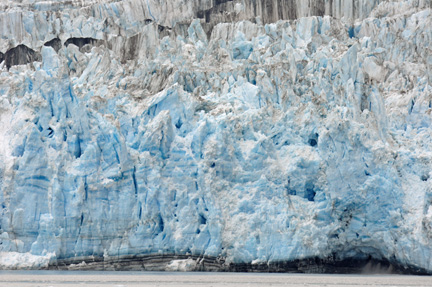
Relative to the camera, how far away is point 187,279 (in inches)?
576

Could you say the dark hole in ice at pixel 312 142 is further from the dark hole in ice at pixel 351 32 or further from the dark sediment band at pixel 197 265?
the dark hole in ice at pixel 351 32

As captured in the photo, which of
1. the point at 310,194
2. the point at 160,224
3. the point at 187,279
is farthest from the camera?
the point at 310,194

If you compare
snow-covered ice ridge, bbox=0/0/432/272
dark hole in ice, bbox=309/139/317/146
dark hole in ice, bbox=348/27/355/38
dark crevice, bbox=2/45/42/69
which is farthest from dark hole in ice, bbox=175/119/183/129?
dark hole in ice, bbox=348/27/355/38

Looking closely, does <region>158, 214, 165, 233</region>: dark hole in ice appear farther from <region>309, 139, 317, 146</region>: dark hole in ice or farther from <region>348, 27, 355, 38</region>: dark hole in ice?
<region>348, 27, 355, 38</region>: dark hole in ice

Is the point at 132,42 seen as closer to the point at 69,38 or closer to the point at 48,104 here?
the point at 69,38

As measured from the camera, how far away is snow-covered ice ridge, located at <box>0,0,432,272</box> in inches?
625

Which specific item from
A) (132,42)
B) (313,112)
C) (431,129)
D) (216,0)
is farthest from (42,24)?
(431,129)

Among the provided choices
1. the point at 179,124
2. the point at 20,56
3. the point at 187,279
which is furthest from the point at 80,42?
the point at 187,279

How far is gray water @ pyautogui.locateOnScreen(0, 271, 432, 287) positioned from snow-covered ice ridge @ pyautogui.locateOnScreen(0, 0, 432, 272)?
47cm

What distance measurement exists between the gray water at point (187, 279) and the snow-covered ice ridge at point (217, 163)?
474 millimetres

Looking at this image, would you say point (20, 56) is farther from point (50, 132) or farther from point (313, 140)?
point (313, 140)

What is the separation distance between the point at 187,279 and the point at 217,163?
3.09 m

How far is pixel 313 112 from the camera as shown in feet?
56.0

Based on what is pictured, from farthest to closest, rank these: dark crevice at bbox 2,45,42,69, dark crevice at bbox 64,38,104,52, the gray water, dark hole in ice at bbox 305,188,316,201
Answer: dark crevice at bbox 64,38,104,52 → dark crevice at bbox 2,45,42,69 → dark hole in ice at bbox 305,188,316,201 → the gray water
